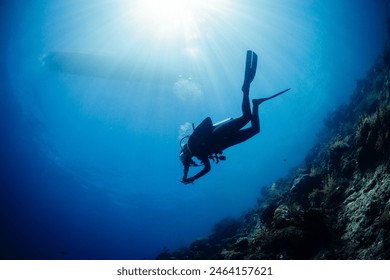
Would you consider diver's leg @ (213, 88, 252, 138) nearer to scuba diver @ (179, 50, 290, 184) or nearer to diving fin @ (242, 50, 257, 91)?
scuba diver @ (179, 50, 290, 184)

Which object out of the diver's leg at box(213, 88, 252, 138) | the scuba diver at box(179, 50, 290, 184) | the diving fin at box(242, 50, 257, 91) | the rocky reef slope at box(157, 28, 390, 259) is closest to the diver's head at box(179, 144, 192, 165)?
the scuba diver at box(179, 50, 290, 184)

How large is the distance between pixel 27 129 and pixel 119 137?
1965cm

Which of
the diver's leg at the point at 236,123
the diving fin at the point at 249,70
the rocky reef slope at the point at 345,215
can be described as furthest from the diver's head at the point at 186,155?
the rocky reef slope at the point at 345,215

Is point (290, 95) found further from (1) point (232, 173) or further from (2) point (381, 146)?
(2) point (381, 146)

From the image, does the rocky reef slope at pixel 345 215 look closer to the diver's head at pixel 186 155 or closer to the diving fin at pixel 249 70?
the diver's head at pixel 186 155

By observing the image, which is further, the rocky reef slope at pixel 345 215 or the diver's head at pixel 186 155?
the diver's head at pixel 186 155

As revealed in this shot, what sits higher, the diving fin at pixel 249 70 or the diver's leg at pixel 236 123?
the diving fin at pixel 249 70

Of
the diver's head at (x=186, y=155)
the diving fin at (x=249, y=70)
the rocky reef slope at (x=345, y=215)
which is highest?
the diving fin at (x=249, y=70)

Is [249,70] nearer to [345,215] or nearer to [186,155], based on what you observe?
[186,155]

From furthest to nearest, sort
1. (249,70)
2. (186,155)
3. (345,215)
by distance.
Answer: (186,155) → (249,70) → (345,215)

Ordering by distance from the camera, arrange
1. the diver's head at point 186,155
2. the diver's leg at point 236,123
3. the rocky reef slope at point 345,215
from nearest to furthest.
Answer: the rocky reef slope at point 345,215, the diver's leg at point 236,123, the diver's head at point 186,155

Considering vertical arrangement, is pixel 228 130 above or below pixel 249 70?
below

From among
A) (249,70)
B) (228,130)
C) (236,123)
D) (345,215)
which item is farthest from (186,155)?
(345,215)
